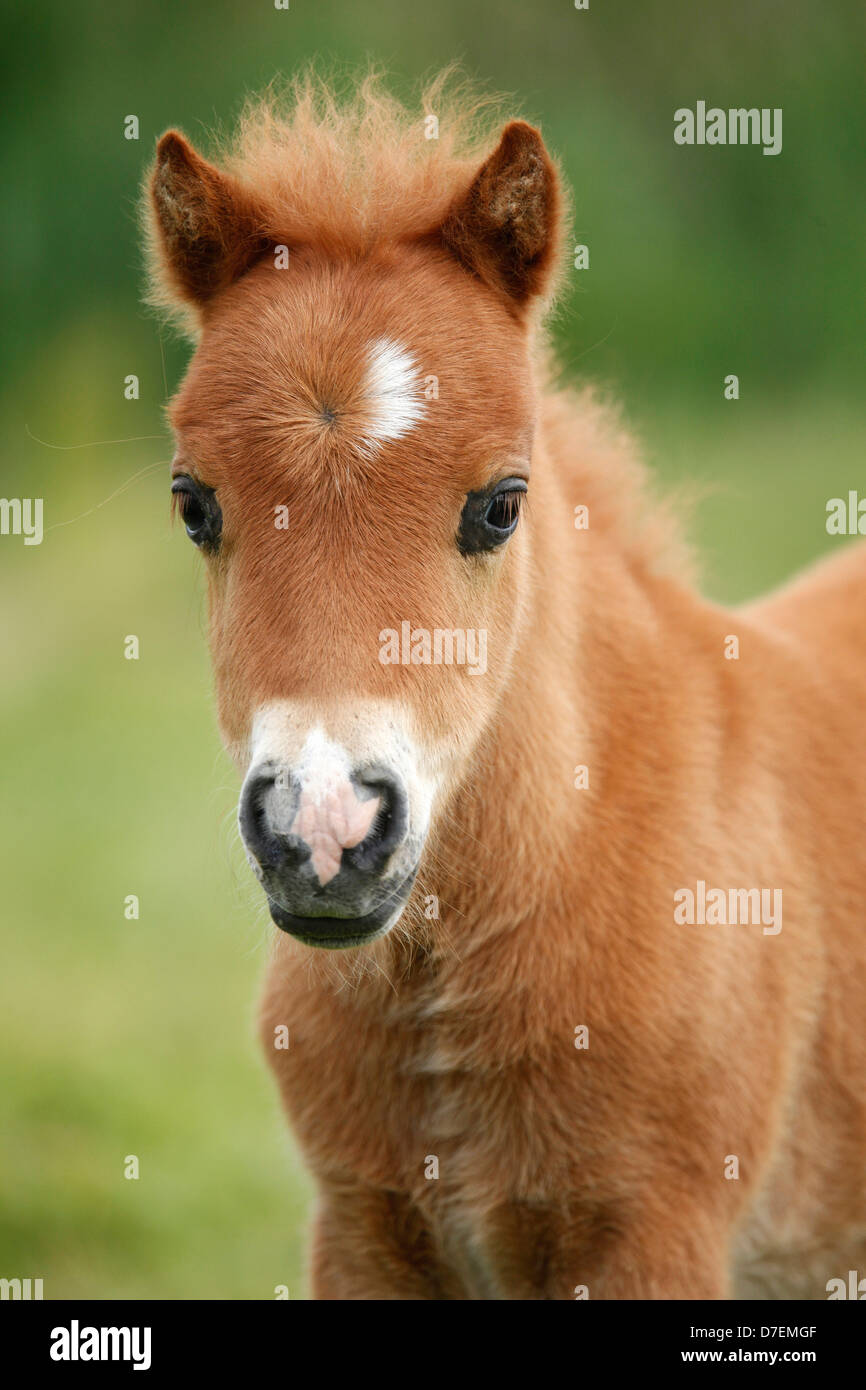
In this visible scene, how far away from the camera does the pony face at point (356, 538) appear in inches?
98.4

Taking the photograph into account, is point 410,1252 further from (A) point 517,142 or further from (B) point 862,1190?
(A) point 517,142

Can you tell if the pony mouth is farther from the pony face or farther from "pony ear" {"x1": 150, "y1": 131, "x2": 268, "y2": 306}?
"pony ear" {"x1": 150, "y1": 131, "x2": 268, "y2": 306}

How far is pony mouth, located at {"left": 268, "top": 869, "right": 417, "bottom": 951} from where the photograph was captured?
259 centimetres

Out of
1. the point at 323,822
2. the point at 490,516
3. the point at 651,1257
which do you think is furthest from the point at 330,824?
the point at 651,1257

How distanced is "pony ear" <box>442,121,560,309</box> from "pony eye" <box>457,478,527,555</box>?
50 cm

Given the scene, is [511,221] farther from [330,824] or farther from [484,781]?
[330,824]

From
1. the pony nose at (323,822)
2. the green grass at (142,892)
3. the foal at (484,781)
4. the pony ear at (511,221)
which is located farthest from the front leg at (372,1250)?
the pony ear at (511,221)

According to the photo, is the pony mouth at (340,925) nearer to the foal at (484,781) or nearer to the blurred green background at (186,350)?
the foal at (484,781)

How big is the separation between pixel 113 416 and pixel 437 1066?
28.9ft

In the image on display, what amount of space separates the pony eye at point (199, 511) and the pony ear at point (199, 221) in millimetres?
532

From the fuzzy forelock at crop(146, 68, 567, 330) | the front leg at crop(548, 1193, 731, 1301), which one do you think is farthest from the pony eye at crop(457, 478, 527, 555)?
the front leg at crop(548, 1193, 731, 1301)

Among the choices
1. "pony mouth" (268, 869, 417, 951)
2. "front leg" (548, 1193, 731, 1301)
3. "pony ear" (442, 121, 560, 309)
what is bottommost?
"front leg" (548, 1193, 731, 1301)

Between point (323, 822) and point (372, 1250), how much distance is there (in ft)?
5.07

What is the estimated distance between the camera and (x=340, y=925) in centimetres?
259
